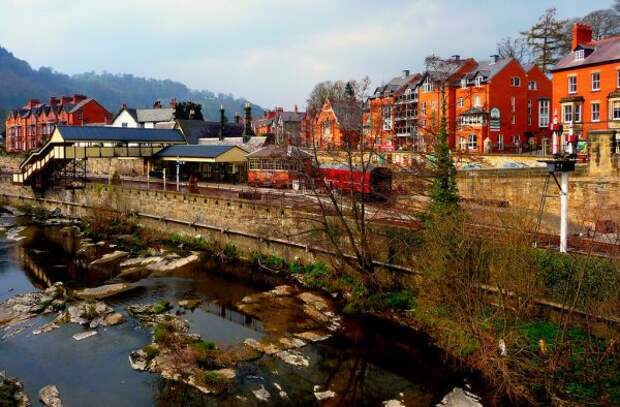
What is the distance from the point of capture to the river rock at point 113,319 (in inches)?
746

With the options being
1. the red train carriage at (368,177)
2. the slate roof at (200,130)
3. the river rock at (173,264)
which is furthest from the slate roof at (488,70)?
the river rock at (173,264)

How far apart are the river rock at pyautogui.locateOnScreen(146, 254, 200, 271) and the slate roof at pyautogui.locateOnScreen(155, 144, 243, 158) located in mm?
14574

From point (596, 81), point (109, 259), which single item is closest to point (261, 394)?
point (109, 259)

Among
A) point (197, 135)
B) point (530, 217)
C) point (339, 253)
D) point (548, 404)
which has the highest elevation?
point (197, 135)

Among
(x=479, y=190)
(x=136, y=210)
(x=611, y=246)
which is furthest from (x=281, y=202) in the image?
(x=611, y=246)

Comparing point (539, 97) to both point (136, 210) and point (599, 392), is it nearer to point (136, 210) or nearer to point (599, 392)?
point (136, 210)

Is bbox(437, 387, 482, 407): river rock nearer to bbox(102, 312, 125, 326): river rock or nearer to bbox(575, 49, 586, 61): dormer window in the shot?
bbox(102, 312, 125, 326): river rock

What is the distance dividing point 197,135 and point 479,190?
1384 inches

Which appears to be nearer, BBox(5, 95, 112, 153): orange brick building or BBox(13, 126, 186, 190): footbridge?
BBox(13, 126, 186, 190): footbridge

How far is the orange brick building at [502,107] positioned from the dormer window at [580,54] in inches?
271

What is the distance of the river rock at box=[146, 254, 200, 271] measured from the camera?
26.3 meters

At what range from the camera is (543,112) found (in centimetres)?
4909

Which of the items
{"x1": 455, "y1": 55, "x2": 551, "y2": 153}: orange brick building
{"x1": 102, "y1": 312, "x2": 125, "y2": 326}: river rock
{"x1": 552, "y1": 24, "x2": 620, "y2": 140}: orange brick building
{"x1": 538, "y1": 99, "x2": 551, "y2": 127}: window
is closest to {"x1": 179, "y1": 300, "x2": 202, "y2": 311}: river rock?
{"x1": 102, "y1": 312, "x2": 125, "y2": 326}: river rock

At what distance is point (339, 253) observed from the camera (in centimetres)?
2058
